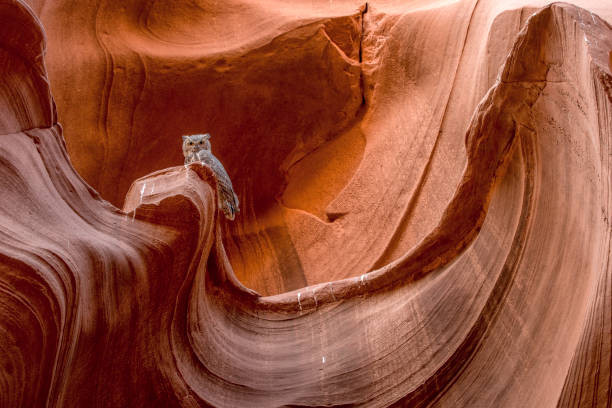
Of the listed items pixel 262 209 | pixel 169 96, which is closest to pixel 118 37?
pixel 169 96

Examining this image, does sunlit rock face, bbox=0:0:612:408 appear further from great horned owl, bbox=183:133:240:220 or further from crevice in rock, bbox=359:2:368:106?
crevice in rock, bbox=359:2:368:106

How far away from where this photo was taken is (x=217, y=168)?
3.12m

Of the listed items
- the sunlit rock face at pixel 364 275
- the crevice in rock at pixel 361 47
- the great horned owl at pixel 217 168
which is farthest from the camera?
the crevice in rock at pixel 361 47

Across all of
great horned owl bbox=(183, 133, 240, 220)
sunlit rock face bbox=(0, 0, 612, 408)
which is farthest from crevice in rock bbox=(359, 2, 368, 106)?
great horned owl bbox=(183, 133, 240, 220)

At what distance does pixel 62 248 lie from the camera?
1.91 meters

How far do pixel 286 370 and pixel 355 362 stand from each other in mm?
283

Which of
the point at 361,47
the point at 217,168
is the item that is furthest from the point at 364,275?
the point at 361,47

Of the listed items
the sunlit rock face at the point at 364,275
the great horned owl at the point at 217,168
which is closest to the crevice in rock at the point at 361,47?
the sunlit rock face at the point at 364,275

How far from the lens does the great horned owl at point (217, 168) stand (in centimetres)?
290

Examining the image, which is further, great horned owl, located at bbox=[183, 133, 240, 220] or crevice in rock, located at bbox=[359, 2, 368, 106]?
crevice in rock, located at bbox=[359, 2, 368, 106]

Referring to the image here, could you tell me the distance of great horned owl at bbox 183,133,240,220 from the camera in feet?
9.53

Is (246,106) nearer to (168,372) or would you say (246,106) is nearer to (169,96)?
(169,96)

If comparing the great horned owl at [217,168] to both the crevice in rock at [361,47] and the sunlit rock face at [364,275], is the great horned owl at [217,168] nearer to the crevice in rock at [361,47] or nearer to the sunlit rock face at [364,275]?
the sunlit rock face at [364,275]

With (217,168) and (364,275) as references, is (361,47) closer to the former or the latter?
(217,168)
